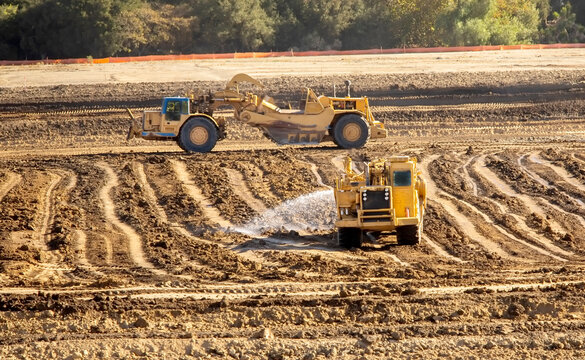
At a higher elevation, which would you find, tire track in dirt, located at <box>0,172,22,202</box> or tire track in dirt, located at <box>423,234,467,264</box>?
tire track in dirt, located at <box>0,172,22,202</box>

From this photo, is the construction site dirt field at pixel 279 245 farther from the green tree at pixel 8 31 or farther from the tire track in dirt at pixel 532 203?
the green tree at pixel 8 31

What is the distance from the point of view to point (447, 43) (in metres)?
52.3

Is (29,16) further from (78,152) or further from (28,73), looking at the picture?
(78,152)

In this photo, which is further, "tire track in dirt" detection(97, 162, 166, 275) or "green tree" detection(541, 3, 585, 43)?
"green tree" detection(541, 3, 585, 43)

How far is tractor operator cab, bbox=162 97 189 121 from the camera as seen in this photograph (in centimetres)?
2280

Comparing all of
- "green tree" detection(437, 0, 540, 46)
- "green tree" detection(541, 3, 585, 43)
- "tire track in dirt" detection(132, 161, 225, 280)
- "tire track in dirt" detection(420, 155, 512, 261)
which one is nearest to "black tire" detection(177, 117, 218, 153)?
"tire track in dirt" detection(132, 161, 225, 280)

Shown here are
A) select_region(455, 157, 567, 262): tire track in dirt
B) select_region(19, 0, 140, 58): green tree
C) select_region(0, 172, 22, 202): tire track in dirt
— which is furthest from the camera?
select_region(19, 0, 140, 58): green tree

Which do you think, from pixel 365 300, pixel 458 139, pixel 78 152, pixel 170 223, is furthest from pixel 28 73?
pixel 365 300

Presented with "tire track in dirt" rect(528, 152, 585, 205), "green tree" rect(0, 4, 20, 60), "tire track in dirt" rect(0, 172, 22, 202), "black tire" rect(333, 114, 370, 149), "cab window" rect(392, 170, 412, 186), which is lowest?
"tire track in dirt" rect(528, 152, 585, 205)

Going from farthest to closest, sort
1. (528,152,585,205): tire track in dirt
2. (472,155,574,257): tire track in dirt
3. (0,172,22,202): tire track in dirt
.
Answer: (0,172,22,202): tire track in dirt < (528,152,585,205): tire track in dirt < (472,155,574,257): tire track in dirt

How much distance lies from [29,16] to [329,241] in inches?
1430

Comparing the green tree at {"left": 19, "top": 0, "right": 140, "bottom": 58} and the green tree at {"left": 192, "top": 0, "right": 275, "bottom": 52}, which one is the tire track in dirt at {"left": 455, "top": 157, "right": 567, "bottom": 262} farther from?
the green tree at {"left": 192, "top": 0, "right": 275, "bottom": 52}

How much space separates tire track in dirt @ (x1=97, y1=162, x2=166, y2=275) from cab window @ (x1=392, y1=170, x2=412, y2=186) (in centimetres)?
388

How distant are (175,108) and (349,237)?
925 cm
